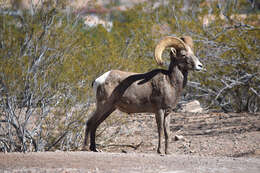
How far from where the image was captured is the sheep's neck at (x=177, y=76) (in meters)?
10.3

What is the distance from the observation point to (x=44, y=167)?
316 inches

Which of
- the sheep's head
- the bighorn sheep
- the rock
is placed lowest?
the rock

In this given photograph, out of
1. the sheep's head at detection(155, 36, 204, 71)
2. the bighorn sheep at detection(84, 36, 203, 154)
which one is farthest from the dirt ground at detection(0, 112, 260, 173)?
the sheep's head at detection(155, 36, 204, 71)

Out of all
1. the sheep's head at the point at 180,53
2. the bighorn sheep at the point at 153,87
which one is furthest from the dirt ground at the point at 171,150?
the sheep's head at the point at 180,53

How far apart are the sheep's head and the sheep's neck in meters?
0.09

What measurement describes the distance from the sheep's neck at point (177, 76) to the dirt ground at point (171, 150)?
1557 mm

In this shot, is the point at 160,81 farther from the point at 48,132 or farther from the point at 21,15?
the point at 21,15

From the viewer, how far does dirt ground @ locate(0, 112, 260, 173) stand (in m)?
8.09

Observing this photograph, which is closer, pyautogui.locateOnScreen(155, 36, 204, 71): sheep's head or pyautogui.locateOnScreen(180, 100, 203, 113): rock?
pyautogui.locateOnScreen(155, 36, 204, 71): sheep's head

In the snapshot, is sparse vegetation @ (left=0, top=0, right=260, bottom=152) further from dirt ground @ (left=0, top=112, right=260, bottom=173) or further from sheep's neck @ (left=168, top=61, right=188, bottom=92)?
sheep's neck @ (left=168, top=61, right=188, bottom=92)

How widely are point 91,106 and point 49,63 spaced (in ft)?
5.60

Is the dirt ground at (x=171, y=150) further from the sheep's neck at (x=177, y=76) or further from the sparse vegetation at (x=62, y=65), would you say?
the sheep's neck at (x=177, y=76)

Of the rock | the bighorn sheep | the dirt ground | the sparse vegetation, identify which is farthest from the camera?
the rock

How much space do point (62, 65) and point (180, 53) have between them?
3.34 meters
